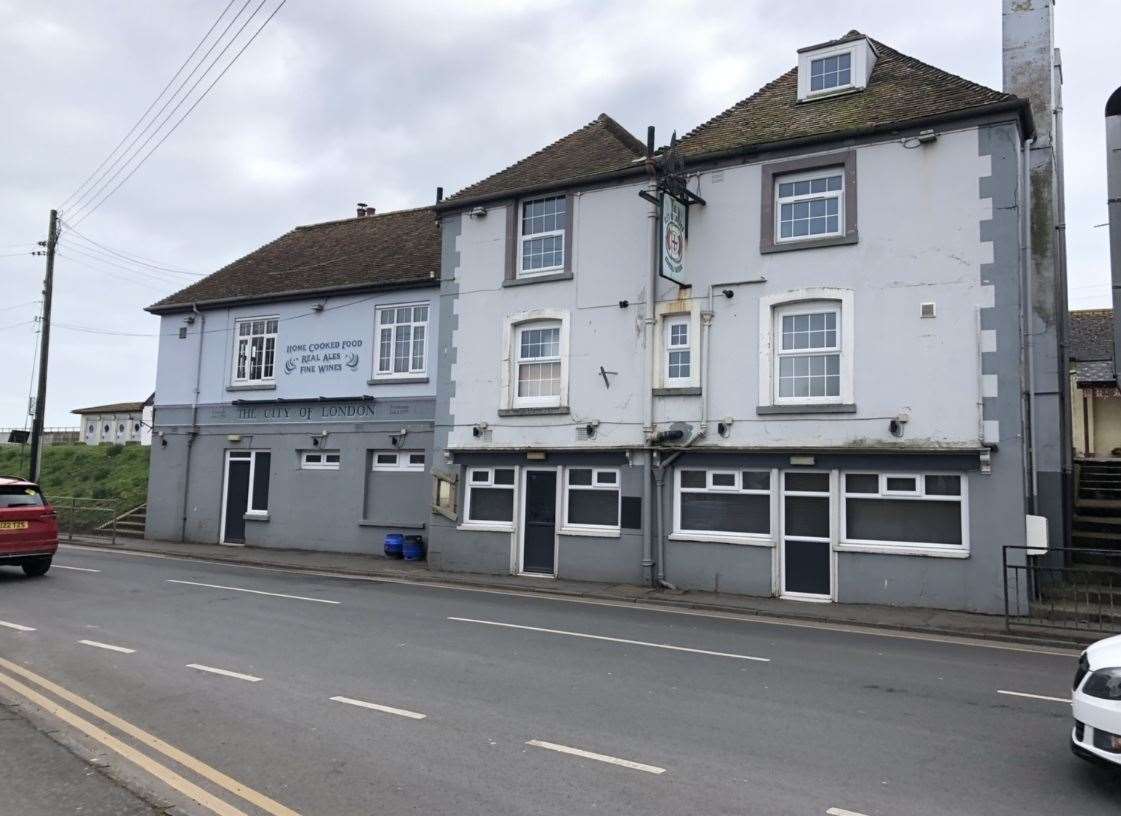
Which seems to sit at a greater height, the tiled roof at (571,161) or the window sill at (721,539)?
the tiled roof at (571,161)

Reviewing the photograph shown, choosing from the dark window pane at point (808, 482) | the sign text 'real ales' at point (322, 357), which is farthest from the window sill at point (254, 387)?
the dark window pane at point (808, 482)

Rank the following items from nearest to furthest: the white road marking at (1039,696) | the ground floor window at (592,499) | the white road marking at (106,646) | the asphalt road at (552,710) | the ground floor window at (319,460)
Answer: the asphalt road at (552,710) → the white road marking at (1039,696) → the white road marking at (106,646) → the ground floor window at (592,499) → the ground floor window at (319,460)

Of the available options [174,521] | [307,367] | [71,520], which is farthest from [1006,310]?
[71,520]

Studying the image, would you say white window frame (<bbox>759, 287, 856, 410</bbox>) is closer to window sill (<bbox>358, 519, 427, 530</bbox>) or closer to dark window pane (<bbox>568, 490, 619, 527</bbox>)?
dark window pane (<bbox>568, 490, 619, 527</bbox>)

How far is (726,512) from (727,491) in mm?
409

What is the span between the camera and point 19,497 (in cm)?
1620

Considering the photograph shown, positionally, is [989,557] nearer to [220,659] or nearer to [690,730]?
[690,730]

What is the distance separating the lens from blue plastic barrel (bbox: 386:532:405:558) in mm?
20953

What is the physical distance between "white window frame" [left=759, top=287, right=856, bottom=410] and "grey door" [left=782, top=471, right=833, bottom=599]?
137 centimetres

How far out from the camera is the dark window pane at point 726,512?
15.9 metres

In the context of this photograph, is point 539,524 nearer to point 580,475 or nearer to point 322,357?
point 580,475

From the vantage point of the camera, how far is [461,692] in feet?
25.9

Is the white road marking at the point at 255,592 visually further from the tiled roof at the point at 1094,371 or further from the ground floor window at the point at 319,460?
the tiled roof at the point at 1094,371

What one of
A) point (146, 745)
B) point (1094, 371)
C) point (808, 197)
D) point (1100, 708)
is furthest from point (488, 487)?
point (1094, 371)
